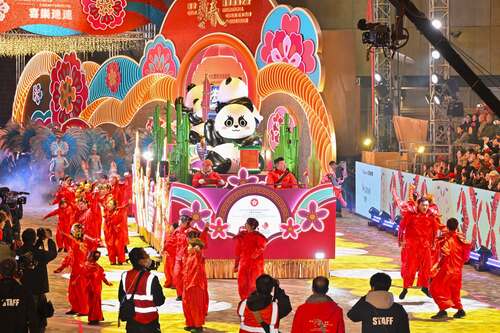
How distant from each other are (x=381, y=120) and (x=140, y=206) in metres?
9.14

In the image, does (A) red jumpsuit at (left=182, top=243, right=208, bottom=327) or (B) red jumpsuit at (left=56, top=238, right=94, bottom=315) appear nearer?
(A) red jumpsuit at (left=182, top=243, right=208, bottom=327)

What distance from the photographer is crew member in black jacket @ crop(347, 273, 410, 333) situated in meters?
8.99

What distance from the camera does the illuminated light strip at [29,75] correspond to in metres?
36.0

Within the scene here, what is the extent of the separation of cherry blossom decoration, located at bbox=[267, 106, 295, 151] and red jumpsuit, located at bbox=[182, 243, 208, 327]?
12246mm

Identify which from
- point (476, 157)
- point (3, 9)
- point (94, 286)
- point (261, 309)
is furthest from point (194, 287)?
point (3, 9)

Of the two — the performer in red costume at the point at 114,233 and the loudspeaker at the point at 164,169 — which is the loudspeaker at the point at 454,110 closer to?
the loudspeaker at the point at 164,169

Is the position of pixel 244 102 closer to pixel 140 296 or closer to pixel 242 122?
pixel 242 122

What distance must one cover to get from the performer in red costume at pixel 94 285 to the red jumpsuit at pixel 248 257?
1.80 metres

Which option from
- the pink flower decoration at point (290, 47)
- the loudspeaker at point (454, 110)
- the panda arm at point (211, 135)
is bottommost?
the panda arm at point (211, 135)

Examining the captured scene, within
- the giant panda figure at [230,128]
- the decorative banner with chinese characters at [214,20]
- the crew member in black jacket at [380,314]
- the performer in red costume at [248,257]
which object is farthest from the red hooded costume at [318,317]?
the decorative banner with chinese characters at [214,20]

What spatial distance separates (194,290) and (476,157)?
1003 cm

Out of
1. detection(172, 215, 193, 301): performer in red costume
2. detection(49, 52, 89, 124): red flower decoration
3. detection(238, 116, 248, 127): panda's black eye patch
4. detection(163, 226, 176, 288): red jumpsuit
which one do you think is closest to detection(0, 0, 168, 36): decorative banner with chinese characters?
detection(238, 116, 248, 127): panda's black eye patch

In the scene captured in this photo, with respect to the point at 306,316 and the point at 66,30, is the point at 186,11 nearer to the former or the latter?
the point at 66,30

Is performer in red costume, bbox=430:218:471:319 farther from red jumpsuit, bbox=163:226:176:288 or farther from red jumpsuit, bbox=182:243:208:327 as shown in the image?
red jumpsuit, bbox=163:226:176:288
